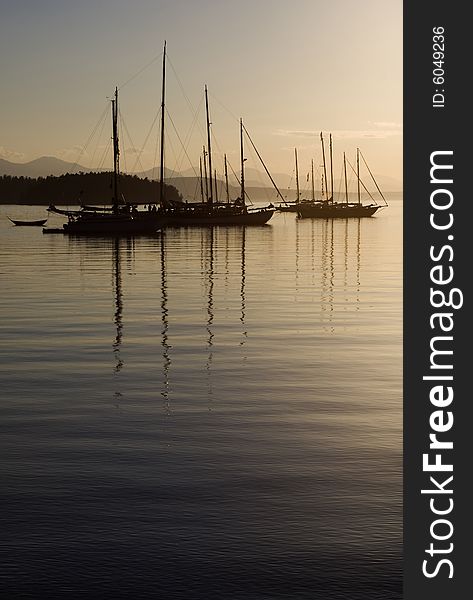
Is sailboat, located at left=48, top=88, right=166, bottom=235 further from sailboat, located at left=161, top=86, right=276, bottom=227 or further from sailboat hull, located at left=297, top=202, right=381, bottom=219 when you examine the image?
sailboat hull, located at left=297, top=202, right=381, bottom=219

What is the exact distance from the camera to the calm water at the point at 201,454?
920cm

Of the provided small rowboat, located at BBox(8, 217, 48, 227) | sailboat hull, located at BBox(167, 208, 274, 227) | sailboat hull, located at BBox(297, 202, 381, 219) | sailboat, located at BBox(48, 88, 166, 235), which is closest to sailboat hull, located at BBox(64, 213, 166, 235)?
sailboat, located at BBox(48, 88, 166, 235)

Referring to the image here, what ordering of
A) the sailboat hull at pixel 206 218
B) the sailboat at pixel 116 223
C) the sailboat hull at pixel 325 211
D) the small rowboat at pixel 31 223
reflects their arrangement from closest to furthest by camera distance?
the sailboat at pixel 116 223 < the sailboat hull at pixel 206 218 < the small rowboat at pixel 31 223 < the sailboat hull at pixel 325 211

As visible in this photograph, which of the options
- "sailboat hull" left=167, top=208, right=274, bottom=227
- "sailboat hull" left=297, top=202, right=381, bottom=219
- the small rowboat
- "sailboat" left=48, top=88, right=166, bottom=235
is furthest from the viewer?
"sailboat hull" left=297, top=202, right=381, bottom=219

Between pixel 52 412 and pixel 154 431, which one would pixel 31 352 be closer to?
pixel 52 412

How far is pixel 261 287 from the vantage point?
133ft

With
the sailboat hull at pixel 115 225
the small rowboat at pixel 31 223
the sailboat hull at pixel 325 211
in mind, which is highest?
the sailboat hull at pixel 325 211

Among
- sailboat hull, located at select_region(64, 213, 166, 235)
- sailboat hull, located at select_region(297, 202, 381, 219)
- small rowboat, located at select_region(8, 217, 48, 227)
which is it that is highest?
sailboat hull, located at select_region(297, 202, 381, 219)

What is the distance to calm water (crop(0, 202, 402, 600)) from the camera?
9195 millimetres

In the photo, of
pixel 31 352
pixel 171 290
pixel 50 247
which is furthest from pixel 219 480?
pixel 50 247

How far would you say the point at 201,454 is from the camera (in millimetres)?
13133

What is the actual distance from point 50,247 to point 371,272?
1425 inches

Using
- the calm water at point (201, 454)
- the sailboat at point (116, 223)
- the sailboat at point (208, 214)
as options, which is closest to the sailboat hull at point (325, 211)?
the sailboat at point (208, 214)

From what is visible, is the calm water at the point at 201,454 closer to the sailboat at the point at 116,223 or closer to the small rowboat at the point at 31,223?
the sailboat at the point at 116,223
